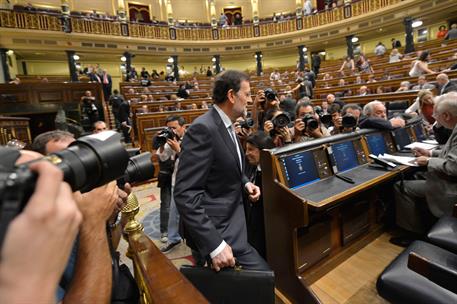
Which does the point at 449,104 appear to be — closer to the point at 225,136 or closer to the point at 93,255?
the point at 225,136

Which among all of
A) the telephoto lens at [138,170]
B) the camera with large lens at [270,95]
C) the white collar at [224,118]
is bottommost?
the telephoto lens at [138,170]

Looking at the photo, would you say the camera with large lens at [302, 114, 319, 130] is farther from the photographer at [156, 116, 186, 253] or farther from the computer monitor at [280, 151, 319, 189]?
the photographer at [156, 116, 186, 253]

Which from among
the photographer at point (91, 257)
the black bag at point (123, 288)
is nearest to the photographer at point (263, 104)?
the black bag at point (123, 288)

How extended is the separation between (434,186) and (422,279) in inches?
42.3

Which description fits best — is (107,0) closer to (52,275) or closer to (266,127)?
(266,127)

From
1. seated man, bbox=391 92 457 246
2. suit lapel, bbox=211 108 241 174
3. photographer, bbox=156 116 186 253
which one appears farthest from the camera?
photographer, bbox=156 116 186 253

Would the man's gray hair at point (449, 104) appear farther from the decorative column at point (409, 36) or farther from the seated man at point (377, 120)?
the decorative column at point (409, 36)

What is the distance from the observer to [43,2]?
13531 mm

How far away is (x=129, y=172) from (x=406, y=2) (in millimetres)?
13739

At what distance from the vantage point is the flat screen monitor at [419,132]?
3248mm

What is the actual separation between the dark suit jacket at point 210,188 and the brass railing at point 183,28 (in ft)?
43.5

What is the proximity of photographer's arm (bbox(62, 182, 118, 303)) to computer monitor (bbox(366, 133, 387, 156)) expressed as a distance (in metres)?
2.51

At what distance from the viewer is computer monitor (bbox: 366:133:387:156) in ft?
8.50

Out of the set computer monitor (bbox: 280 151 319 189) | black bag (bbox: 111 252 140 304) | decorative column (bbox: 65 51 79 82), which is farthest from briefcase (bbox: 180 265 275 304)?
decorative column (bbox: 65 51 79 82)
